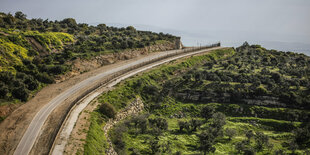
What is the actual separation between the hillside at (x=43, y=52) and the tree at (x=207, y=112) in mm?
30460

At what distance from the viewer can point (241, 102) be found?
4184cm

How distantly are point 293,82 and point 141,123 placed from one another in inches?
1415

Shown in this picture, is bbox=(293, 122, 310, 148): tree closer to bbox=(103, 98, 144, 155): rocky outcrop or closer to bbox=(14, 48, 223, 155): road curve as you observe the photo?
bbox=(103, 98, 144, 155): rocky outcrop

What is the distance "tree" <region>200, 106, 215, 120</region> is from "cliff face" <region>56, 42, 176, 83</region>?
99.7ft

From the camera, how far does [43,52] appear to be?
5172 centimetres

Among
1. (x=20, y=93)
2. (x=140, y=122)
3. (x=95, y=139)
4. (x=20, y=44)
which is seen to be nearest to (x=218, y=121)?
(x=140, y=122)

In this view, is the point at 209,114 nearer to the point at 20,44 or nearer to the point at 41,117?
Answer: the point at 41,117

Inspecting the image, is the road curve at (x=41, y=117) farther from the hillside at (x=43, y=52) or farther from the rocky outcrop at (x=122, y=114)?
the rocky outcrop at (x=122, y=114)

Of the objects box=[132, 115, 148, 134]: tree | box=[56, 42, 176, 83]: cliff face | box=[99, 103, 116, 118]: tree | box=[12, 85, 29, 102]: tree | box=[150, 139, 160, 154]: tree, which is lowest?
box=[150, 139, 160, 154]: tree

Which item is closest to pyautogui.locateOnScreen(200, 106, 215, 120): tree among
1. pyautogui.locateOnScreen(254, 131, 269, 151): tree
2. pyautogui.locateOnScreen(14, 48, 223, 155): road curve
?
pyautogui.locateOnScreen(254, 131, 269, 151): tree

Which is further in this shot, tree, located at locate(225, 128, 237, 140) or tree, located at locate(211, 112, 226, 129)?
tree, located at locate(211, 112, 226, 129)

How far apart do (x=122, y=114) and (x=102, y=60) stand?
25427mm

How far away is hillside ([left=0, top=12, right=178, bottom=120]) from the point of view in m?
36.6

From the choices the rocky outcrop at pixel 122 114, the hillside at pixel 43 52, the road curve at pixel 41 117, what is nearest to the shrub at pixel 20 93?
the hillside at pixel 43 52
